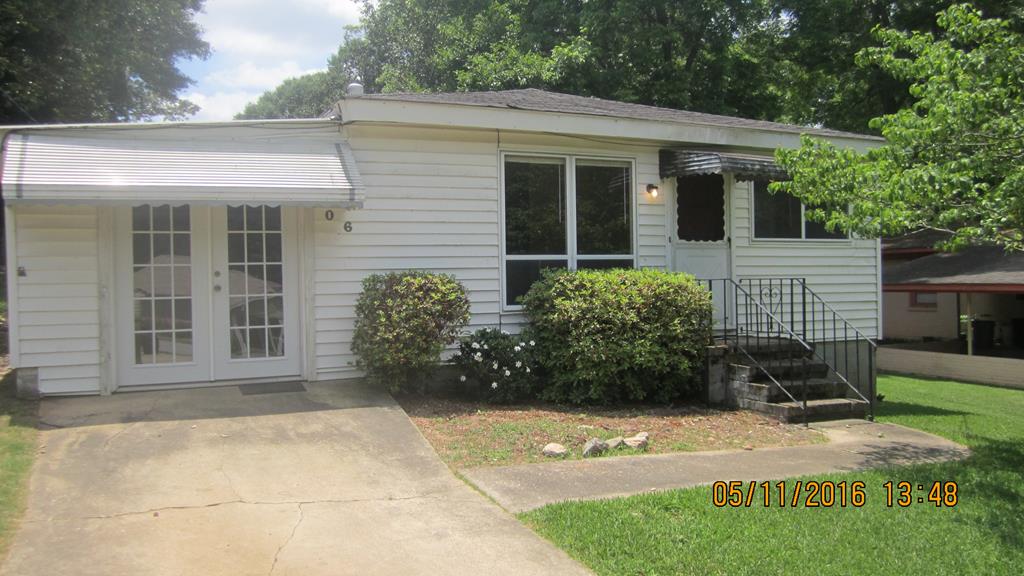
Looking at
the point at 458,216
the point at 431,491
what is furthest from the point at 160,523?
the point at 458,216

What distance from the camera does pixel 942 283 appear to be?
15789mm

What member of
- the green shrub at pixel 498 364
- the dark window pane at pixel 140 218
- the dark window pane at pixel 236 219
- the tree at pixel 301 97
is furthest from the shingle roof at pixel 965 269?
the tree at pixel 301 97

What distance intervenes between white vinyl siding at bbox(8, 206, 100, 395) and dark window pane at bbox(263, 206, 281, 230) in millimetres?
1641

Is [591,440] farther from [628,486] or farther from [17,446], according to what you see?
[17,446]

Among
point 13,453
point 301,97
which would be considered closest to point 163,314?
point 13,453

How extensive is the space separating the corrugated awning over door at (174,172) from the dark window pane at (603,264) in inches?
125

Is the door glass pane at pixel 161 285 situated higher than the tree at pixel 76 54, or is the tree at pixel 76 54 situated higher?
the tree at pixel 76 54

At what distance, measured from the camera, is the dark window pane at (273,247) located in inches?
314

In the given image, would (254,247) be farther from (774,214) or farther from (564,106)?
(774,214)

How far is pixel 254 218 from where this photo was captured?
313 inches

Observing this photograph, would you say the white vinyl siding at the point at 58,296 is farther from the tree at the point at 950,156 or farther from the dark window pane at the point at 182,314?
the tree at the point at 950,156

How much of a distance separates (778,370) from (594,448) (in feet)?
10.9

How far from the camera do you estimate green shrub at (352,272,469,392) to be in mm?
7395
